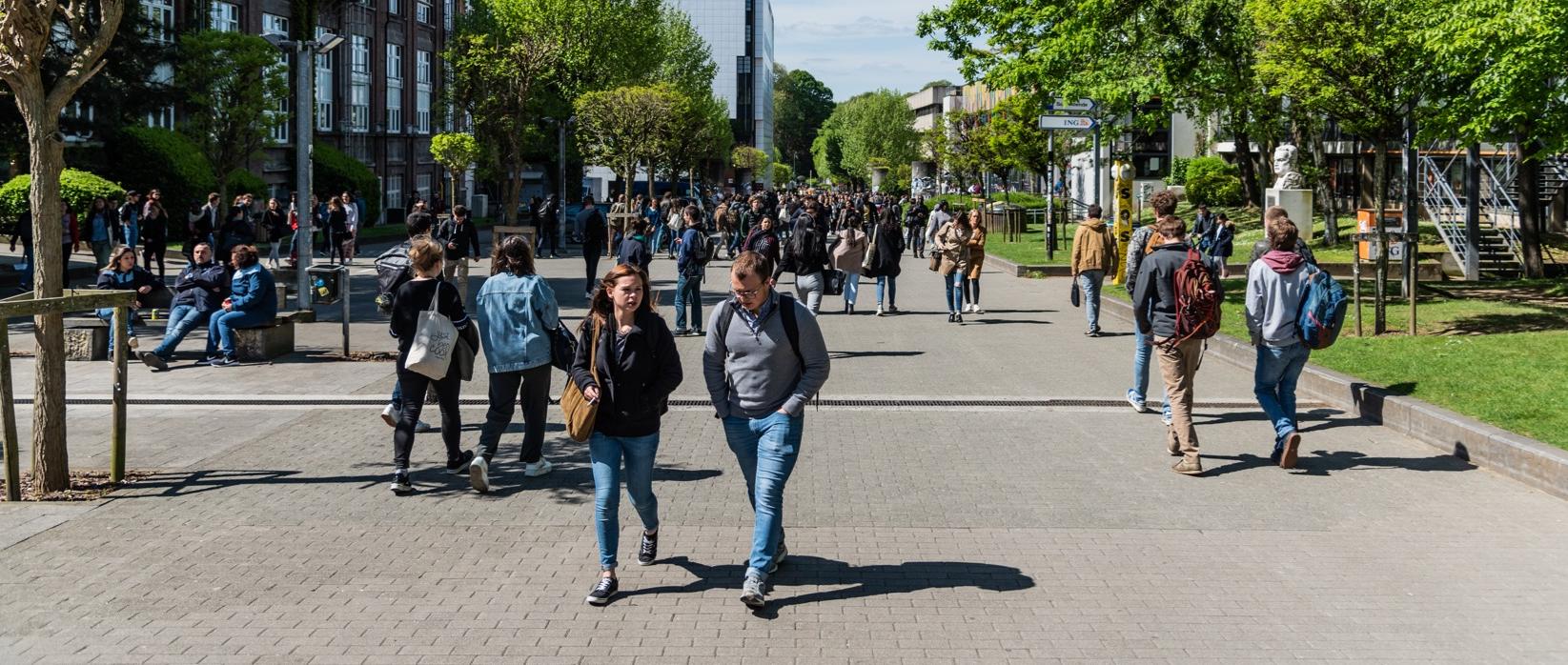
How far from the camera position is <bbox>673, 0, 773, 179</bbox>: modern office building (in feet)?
451

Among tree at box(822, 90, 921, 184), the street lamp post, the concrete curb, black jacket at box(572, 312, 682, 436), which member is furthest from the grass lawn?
tree at box(822, 90, 921, 184)

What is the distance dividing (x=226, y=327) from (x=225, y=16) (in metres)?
35.9

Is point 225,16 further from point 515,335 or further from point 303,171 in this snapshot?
point 515,335

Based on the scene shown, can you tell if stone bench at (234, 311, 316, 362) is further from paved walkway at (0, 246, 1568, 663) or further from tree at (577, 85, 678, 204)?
tree at (577, 85, 678, 204)

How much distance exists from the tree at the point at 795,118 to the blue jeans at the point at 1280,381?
173109 mm

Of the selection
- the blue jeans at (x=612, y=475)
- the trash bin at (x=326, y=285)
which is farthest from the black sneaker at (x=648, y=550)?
the trash bin at (x=326, y=285)

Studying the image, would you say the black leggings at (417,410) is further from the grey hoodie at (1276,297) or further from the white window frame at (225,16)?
the white window frame at (225,16)

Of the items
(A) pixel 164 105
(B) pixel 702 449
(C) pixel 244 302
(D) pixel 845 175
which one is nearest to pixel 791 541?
(B) pixel 702 449

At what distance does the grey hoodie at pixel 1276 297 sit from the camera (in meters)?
9.39

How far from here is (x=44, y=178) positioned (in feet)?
27.8

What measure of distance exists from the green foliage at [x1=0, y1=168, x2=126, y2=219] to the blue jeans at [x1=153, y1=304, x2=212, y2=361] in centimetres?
1374

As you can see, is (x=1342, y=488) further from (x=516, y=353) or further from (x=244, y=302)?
(x=244, y=302)

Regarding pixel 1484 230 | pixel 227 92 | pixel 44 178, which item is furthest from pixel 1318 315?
pixel 227 92

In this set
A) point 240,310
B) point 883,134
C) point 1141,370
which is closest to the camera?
point 1141,370
